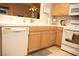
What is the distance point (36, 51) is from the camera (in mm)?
1728

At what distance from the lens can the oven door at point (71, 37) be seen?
5.10ft

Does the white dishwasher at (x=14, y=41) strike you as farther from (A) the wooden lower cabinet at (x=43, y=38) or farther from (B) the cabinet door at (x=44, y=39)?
(B) the cabinet door at (x=44, y=39)

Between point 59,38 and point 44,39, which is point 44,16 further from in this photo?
point 59,38

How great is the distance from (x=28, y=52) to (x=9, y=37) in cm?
47

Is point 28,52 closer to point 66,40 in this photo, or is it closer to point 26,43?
point 26,43

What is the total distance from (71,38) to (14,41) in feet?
3.02

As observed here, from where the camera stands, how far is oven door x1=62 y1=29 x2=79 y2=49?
1.56m

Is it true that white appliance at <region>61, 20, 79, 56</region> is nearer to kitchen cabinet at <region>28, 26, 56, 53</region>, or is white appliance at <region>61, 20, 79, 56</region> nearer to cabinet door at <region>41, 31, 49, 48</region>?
kitchen cabinet at <region>28, 26, 56, 53</region>

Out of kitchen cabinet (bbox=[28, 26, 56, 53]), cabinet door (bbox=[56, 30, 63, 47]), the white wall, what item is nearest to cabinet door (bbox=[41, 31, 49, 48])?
kitchen cabinet (bbox=[28, 26, 56, 53])

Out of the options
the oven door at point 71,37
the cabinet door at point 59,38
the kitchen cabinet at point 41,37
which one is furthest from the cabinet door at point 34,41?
the oven door at point 71,37

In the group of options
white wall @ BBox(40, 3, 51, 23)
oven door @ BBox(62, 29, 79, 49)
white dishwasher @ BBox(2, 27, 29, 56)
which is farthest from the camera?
white wall @ BBox(40, 3, 51, 23)

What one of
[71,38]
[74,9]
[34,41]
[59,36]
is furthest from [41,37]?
[74,9]

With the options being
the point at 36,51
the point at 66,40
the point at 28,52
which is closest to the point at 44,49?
the point at 36,51

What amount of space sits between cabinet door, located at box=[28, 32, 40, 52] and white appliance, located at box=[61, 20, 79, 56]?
0.46m
